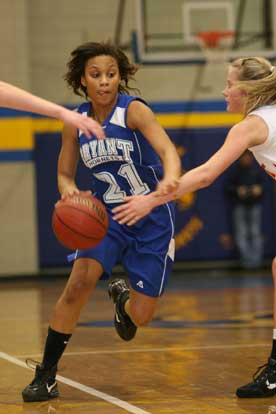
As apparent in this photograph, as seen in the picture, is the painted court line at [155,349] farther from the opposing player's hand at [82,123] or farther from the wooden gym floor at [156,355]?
the opposing player's hand at [82,123]

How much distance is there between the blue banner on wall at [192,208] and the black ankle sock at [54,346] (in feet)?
29.7

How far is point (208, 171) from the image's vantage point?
16.4 feet

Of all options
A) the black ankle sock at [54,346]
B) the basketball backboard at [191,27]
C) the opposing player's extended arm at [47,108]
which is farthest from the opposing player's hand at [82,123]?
the basketball backboard at [191,27]

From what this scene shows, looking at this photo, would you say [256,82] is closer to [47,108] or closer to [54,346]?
[47,108]

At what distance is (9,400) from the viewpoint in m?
5.47

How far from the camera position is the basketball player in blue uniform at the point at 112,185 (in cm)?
554

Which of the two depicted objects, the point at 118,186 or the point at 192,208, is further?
the point at 192,208

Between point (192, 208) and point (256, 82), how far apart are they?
381 inches

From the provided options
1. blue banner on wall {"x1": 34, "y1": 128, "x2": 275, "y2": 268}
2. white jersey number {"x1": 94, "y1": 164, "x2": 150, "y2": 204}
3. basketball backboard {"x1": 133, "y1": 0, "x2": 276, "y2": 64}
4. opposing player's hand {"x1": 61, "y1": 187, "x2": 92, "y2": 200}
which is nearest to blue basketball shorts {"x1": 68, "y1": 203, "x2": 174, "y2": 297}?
white jersey number {"x1": 94, "y1": 164, "x2": 150, "y2": 204}

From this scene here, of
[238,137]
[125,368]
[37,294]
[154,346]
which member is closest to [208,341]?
[154,346]

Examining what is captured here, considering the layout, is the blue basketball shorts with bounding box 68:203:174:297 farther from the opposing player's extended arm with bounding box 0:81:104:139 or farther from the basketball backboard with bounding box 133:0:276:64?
the basketball backboard with bounding box 133:0:276:64

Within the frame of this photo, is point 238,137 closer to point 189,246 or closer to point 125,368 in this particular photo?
point 125,368

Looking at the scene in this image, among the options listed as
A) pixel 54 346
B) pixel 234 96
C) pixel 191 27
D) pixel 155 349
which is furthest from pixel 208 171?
pixel 191 27

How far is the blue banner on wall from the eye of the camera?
14703mm
